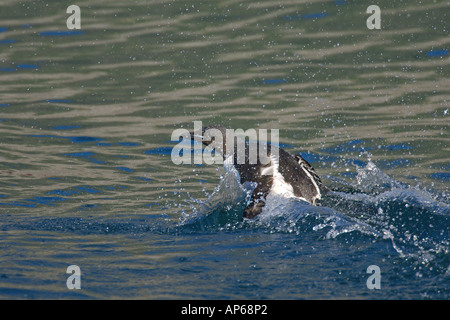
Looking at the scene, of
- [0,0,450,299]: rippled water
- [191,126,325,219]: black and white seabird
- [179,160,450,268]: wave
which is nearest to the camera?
[0,0,450,299]: rippled water

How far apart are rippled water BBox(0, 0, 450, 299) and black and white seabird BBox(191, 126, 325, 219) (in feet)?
0.36

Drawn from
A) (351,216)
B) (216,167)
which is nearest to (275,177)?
(351,216)

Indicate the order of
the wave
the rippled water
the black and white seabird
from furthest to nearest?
the black and white seabird, the wave, the rippled water

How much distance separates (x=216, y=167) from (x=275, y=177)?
1975 millimetres

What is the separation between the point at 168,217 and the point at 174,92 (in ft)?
12.6

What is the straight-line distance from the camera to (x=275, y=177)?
5238mm

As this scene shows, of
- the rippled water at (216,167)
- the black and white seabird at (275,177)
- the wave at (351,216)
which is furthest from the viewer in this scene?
the black and white seabird at (275,177)

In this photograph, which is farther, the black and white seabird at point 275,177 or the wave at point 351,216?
the black and white seabird at point 275,177

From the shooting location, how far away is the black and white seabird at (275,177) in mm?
5160

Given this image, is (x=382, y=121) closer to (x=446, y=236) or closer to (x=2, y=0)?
(x=446, y=236)

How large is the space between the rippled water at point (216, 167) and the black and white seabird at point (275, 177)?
0.36ft

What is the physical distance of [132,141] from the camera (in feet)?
25.9

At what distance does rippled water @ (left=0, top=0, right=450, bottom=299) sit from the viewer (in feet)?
14.1
